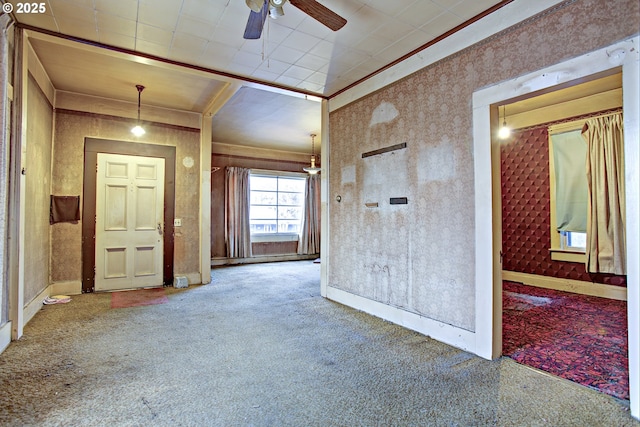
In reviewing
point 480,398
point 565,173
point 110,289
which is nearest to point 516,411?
point 480,398

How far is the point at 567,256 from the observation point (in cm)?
488

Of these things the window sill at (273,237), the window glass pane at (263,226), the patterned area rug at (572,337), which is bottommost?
the patterned area rug at (572,337)

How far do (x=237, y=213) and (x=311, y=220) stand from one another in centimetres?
198

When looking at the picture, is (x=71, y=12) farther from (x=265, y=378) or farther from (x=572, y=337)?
(x=572, y=337)

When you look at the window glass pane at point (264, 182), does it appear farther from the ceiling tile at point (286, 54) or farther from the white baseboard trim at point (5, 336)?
the white baseboard trim at point (5, 336)

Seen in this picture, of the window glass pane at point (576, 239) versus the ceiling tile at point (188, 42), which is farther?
the window glass pane at point (576, 239)

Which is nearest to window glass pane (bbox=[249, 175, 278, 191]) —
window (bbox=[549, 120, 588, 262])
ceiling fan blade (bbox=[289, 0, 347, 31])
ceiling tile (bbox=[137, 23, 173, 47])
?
ceiling tile (bbox=[137, 23, 173, 47])

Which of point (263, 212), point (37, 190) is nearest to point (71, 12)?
point (37, 190)

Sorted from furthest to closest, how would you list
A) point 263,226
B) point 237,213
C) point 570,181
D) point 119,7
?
point 263,226 < point 237,213 < point 570,181 < point 119,7

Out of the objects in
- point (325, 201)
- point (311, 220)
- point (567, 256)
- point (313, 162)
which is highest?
point (313, 162)

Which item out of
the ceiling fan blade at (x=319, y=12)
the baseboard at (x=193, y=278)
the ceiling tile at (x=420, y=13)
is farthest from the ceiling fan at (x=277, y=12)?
the baseboard at (x=193, y=278)

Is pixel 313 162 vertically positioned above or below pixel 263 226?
above

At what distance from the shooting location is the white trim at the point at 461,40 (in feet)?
7.72

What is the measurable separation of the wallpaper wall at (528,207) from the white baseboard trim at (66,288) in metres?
6.79
